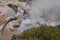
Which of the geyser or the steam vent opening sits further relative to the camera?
the geyser

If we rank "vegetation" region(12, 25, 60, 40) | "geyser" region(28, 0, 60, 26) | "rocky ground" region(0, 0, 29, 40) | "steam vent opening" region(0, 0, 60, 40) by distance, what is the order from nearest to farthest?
"vegetation" region(12, 25, 60, 40) < "steam vent opening" region(0, 0, 60, 40) < "rocky ground" region(0, 0, 29, 40) < "geyser" region(28, 0, 60, 26)

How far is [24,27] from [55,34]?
7.47 feet

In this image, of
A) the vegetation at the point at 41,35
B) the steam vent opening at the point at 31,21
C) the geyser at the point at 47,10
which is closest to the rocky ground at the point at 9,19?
the steam vent opening at the point at 31,21

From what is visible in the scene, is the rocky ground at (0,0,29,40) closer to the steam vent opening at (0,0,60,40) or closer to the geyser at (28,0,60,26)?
the steam vent opening at (0,0,60,40)

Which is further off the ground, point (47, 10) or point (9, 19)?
point (9, 19)

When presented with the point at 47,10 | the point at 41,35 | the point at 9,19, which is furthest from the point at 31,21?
the point at 41,35

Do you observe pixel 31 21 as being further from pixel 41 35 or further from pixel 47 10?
pixel 41 35

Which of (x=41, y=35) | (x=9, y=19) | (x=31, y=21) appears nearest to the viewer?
(x=41, y=35)

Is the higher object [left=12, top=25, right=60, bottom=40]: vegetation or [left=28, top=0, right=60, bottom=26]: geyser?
[left=12, top=25, right=60, bottom=40]: vegetation

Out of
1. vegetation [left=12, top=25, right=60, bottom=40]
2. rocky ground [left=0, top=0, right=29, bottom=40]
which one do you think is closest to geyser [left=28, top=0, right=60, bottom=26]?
rocky ground [left=0, top=0, right=29, bottom=40]

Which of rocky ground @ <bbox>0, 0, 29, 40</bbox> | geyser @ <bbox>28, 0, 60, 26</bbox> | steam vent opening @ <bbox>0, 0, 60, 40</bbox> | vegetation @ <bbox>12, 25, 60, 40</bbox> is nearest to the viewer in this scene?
vegetation @ <bbox>12, 25, 60, 40</bbox>

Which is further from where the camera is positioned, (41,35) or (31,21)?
(31,21)

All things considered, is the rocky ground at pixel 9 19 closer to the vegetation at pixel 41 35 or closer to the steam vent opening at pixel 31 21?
the steam vent opening at pixel 31 21

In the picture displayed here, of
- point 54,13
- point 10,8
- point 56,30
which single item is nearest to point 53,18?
point 54,13
